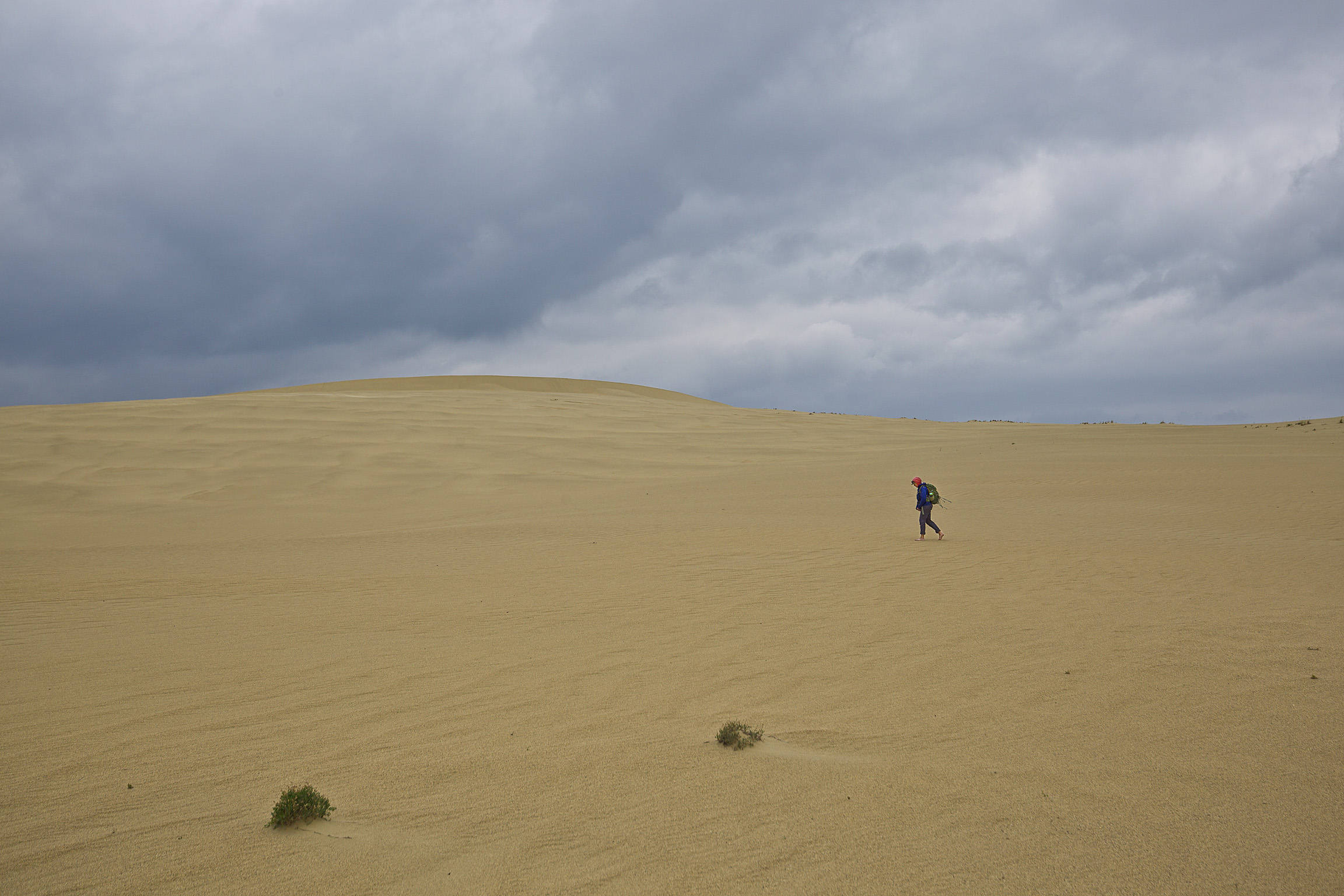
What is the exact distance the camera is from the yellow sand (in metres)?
3.38

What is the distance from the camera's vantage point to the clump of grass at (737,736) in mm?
4520

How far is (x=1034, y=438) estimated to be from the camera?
28.4 m

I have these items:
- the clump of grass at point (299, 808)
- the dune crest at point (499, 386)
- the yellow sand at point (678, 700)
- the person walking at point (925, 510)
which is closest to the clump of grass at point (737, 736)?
the yellow sand at point (678, 700)

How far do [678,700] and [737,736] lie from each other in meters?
1.06

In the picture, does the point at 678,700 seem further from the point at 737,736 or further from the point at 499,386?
the point at 499,386

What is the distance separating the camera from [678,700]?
5.54 m

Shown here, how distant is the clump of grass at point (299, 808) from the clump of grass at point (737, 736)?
2.09 m

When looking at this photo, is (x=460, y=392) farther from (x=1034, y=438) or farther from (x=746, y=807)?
(x=746, y=807)

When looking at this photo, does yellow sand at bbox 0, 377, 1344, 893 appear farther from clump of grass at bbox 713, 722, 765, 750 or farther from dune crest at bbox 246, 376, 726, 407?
dune crest at bbox 246, 376, 726, 407

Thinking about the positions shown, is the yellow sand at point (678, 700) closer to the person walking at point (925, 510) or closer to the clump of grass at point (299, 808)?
the clump of grass at point (299, 808)

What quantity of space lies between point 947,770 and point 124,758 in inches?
182

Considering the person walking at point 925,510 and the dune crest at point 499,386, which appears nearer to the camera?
the person walking at point 925,510

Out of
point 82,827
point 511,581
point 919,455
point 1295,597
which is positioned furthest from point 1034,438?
point 82,827

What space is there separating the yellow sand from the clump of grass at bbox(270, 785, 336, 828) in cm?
7
